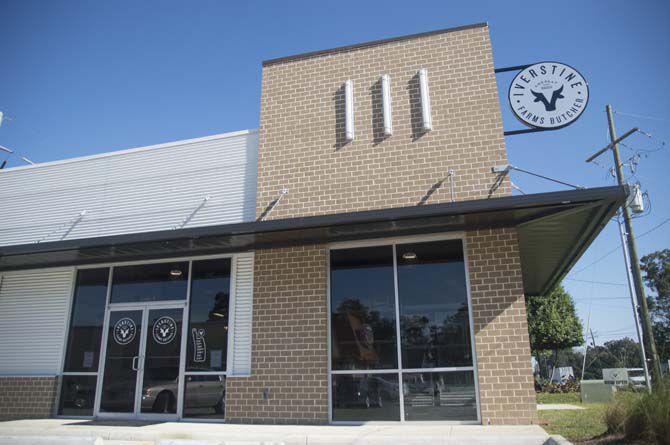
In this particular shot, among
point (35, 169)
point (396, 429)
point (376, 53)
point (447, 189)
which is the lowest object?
point (396, 429)

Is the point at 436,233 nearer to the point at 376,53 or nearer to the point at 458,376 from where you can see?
the point at 458,376

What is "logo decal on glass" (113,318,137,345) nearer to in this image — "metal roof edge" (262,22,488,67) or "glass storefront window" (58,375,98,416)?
"glass storefront window" (58,375,98,416)

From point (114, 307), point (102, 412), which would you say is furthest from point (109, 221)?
point (102, 412)

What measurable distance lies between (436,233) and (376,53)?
4.13 metres

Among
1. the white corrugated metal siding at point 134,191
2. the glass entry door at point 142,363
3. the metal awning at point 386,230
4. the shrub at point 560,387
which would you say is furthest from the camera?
the shrub at point 560,387

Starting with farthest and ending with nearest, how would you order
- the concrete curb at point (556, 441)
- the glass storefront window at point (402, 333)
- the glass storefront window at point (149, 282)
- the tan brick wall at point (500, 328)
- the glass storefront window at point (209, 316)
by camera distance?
the glass storefront window at point (149, 282)
the glass storefront window at point (209, 316)
the glass storefront window at point (402, 333)
the tan brick wall at point (500, 328)
the concrete curb at point (556, 441)

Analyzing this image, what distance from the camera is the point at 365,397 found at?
871 centimetres

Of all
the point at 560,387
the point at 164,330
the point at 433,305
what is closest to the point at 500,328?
the point at 433,305

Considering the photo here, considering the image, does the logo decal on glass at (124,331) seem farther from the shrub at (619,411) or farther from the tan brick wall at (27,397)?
the shrub at (619,411)

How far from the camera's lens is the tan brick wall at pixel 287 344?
8.95 m

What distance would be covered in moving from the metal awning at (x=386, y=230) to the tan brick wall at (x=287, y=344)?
0.50m

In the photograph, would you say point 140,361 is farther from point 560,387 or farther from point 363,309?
point 560,387

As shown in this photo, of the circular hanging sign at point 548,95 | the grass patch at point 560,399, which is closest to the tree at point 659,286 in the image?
the grass patch at point 560,399

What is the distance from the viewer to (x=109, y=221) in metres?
11.6
